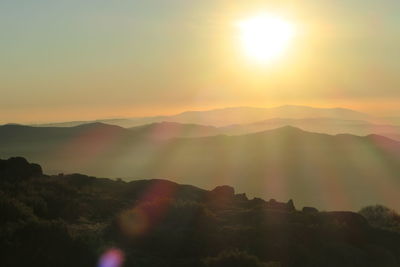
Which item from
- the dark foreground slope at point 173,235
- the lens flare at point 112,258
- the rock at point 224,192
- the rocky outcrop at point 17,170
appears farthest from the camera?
the rocky outcrop at point 17,170

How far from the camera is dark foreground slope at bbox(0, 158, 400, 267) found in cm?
1661

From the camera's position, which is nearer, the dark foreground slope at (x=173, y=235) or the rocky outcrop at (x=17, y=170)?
the dark foreground slope at (x=173, y=235)

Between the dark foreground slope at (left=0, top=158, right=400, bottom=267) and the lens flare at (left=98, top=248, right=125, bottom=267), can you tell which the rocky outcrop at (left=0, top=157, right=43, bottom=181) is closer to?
the dark foreground slope at (left=0, top=158, right=400, bottom=267)

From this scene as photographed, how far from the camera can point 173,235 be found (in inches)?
834

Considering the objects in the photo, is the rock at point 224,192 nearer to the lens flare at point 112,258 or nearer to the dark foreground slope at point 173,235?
the dark foreground slope at point 173,235

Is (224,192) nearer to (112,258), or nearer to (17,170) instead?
(17,170)

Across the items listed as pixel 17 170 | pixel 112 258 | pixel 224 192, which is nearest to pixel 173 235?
pixel 112 258

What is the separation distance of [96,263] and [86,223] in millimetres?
10464

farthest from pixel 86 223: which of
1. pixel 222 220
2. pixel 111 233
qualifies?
pixel 222 220

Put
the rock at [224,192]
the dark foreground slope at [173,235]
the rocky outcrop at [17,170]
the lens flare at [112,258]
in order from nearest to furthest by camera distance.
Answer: the lens flare at [112,258] < the dark foreground slope at [173,235] < the rock at [224,192] < the rocky outcrop at [17,170]

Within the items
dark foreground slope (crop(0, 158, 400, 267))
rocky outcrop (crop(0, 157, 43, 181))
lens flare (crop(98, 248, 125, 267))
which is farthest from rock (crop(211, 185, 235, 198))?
lens flare (crop(98, 248, 125, 267))

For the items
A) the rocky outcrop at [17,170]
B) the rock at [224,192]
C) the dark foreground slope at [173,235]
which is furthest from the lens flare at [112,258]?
the rocky outcrop at [17,170]

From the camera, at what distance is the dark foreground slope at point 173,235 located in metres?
16.6

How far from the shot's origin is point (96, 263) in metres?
15.9
